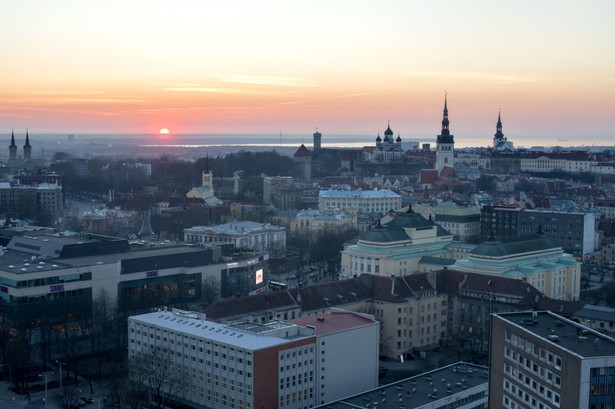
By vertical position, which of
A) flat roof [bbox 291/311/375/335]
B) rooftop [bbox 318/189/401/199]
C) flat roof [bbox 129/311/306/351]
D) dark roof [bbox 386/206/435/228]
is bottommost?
flat roof [bbox 291/311/375/335]

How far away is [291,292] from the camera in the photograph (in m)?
32.9

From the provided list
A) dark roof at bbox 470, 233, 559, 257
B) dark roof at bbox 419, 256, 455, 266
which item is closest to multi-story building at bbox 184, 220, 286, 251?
dark roof at bbox 419, 256, 455, 266

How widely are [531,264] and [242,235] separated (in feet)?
62.2

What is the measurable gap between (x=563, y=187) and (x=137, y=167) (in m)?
61.0

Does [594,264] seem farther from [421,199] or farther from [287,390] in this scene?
[287,390]

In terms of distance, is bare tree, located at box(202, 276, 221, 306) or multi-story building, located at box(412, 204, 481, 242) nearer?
bare tree, located at box(202, 276, 221, 306)

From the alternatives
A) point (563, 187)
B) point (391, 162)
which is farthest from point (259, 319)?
point (391, 162)

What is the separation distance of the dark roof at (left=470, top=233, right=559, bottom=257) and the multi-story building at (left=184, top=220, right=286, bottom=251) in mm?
16281

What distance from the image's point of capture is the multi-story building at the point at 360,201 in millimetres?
71312

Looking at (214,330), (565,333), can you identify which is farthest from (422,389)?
(565,333)

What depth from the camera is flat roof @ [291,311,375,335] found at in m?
27.4

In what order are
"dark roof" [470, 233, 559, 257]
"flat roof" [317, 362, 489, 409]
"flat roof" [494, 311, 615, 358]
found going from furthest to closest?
1. "dark roof" [470, 233, 559, 257]
2. "flat roof" [317, 362, 489, 409]
3. "flat roof" [494, 311, 615, 358]

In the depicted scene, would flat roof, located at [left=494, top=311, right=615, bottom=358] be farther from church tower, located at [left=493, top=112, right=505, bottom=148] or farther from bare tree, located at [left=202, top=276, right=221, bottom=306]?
church tower, located at [left=493, top=112, right=505, bottom=148]

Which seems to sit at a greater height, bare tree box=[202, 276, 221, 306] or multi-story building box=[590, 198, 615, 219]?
multi-story building box=[590, 198, 615, 219]
